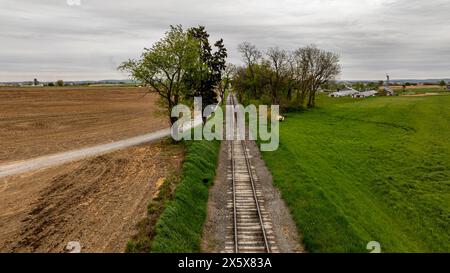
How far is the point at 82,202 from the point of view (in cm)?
2186

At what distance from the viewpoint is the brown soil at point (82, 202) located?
17.1 meters

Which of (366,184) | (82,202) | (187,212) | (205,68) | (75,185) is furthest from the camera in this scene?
(205,68)

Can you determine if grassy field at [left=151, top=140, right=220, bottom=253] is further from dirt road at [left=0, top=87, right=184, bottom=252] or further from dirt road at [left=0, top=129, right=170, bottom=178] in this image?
dirt road at [left=0, top=129, right=170, bottom=178]

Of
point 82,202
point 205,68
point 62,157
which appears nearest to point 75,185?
point 82,202

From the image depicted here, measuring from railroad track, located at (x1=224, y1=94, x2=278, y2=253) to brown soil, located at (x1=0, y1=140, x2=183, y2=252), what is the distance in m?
4.87

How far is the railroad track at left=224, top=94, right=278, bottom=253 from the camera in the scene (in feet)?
56.4

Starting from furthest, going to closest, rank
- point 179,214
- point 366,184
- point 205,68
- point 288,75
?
point 288,75 → point 205,68 → point 366,184 → point 179,214

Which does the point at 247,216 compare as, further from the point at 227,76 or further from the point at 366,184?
the point at 227,76

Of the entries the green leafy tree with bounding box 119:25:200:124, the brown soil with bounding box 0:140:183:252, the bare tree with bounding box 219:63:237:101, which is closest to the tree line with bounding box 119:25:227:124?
the green leafy tree with bounding box 119:25:200:124

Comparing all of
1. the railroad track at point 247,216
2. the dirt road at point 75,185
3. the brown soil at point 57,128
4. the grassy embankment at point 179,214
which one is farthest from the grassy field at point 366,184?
the brown soil at point 57,128

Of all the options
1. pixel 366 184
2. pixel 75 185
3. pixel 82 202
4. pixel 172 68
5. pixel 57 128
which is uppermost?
pixel 172 68

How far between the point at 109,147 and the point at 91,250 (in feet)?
71.2

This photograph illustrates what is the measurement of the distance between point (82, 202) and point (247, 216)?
394 inches
